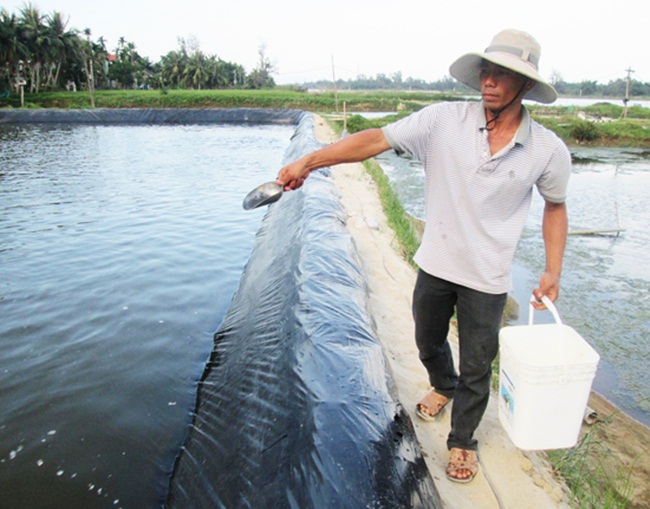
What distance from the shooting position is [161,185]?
25.0 ft

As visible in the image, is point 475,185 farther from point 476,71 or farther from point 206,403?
point 206,403

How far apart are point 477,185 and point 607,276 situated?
17.0ft

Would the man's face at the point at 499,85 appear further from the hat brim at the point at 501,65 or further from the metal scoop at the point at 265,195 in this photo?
the metal scoop at the point at 265,195

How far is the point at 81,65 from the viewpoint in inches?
1368

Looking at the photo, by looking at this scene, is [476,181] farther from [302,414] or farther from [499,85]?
[302,414]

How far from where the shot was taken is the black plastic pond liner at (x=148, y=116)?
21219mm

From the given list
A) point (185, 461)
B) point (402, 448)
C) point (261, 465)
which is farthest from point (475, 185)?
point (185, 461)

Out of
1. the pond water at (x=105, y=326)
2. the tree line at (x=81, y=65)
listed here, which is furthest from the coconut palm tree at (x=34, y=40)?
the pond water at (x=105, y=326)

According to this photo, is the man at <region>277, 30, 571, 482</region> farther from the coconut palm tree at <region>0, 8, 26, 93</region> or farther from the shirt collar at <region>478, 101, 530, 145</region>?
the coconut palm tree at <region>0, 8, 26, 93</region>

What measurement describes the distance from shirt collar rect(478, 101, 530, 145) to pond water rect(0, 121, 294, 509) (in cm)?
180

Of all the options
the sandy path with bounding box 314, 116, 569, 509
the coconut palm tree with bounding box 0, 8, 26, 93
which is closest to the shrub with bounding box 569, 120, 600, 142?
the sandy path with bounding box 314, 116, 569, 509

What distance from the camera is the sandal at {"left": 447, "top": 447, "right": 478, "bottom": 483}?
171 centimetres

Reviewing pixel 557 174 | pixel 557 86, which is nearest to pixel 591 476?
pixel 557 174

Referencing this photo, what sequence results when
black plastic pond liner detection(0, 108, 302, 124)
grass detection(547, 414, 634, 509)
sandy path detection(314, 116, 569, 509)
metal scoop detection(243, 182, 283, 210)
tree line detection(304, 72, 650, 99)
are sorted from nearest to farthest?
metal scoop detection(243, 182, 283, 210) → sandy path detection(314, 116, 569, 509) → grass detection(547, 414, 634, 509) → black plastic pond liner detection(0, 108, 302, 124) → tree line detection(304, 72, 650, 99)
